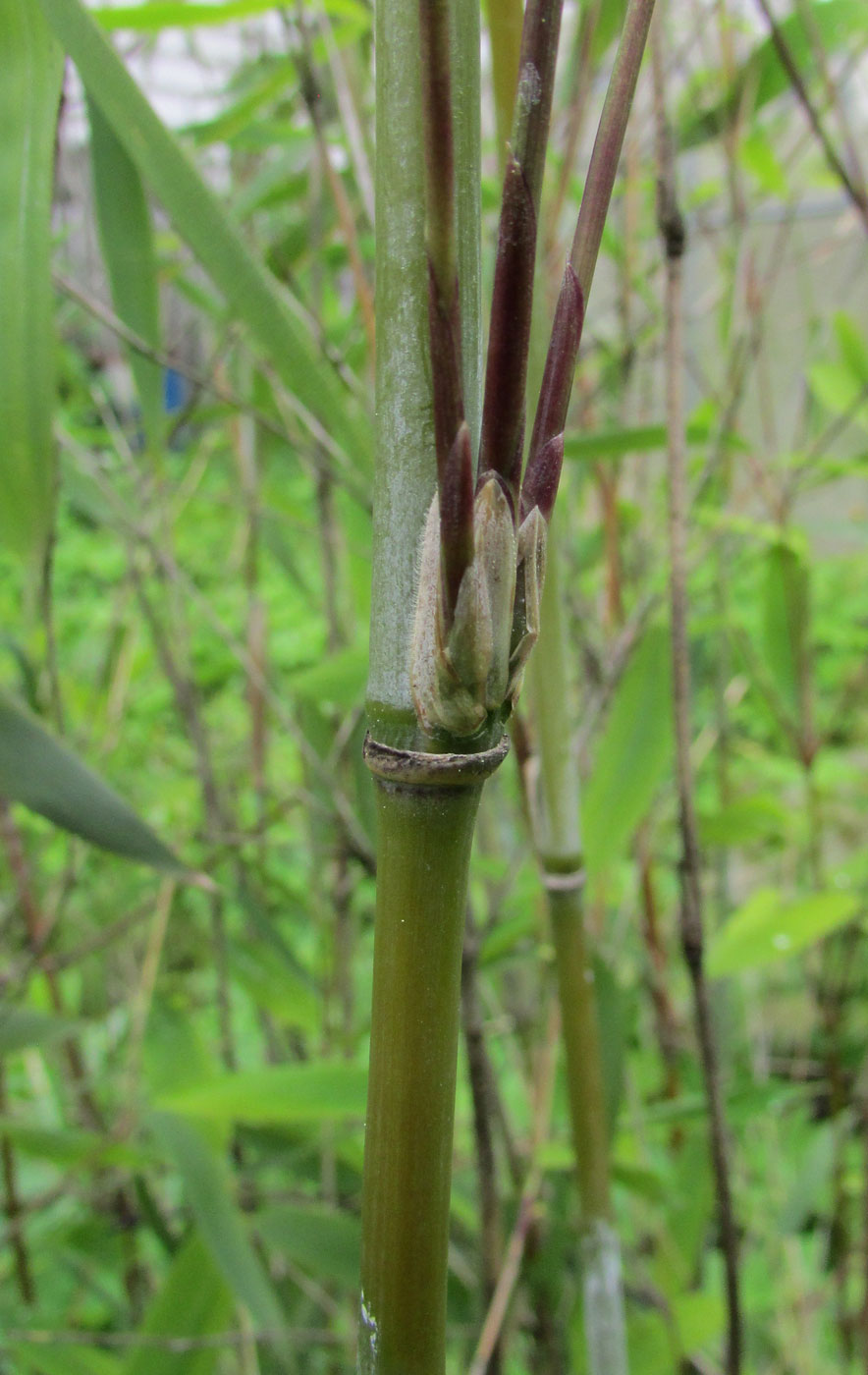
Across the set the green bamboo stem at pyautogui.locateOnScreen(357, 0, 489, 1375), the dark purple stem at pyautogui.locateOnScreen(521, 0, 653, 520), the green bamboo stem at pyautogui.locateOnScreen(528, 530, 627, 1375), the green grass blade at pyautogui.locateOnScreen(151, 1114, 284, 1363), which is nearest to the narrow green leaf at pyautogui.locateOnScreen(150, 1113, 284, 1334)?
the green grass blade at pyautogui.locateOnScreen(151, 1114, 284, 1363)

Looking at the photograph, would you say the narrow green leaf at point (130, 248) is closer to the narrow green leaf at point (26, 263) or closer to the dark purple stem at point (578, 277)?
the narrow green leaf at point (26, 263)

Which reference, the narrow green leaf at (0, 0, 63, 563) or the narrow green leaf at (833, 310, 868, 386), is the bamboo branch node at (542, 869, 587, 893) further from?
the narrow green leaf at (833, 310, 868, 386)

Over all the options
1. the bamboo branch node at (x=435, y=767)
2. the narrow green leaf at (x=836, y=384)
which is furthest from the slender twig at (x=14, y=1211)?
the narrow green leaf at (x=836, y=384)

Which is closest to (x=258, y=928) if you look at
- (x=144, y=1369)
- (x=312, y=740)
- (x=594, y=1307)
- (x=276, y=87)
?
(x=312, y=740)

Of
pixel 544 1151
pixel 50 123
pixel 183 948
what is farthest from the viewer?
pixel 183 948

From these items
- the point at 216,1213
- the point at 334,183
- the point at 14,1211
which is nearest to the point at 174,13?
the point at 334,183

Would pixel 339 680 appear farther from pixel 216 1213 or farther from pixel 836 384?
pixel 836 384

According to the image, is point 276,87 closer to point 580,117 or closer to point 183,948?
point 580,117
